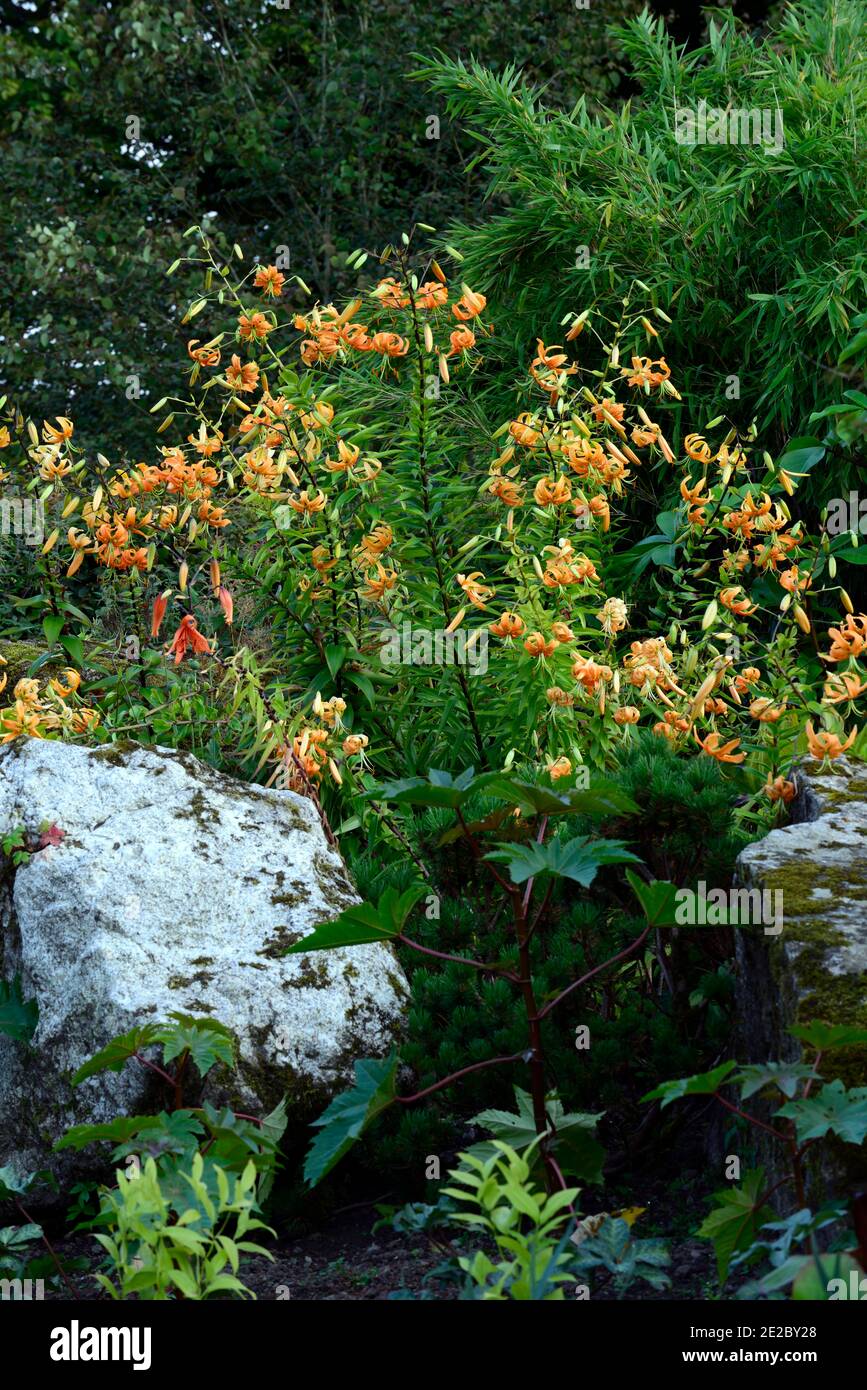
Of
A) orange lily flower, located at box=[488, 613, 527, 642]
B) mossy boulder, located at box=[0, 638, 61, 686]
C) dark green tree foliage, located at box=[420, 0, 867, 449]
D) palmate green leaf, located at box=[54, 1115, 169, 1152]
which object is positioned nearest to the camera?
palmate green leaf, located at box=[54, 1115, 169, 1152]

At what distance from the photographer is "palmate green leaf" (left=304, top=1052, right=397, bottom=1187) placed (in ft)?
7.13

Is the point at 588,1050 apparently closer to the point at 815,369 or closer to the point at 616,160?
the point at 815,369

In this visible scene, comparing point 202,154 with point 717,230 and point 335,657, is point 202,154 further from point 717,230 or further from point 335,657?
point 335,657

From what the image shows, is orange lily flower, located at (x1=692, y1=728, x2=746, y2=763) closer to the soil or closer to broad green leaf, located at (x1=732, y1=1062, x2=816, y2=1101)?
the soil

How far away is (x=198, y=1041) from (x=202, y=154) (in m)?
9.08

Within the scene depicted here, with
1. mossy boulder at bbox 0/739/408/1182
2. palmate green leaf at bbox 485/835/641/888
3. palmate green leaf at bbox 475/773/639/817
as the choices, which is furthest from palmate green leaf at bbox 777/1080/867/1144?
mossy boulder at bbox 0/739/408/1182

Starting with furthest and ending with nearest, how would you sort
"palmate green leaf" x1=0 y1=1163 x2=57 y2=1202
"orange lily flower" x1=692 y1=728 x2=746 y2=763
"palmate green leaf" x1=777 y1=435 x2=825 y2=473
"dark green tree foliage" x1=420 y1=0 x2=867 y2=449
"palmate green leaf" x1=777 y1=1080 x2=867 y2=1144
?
"dark green tree foliage" x1=420 y1=0 x2=867 y2=449, "palmate green leaf" x1=777 y1=435 x2=825 y2=473, "orange lily flower" x1=692 y1=728 x2=746 y2=763, "palmate green leaf" x1=0 y1=1163 x2=57 y2=1202, "palmate green leaf" x1=777 y1=1080 x2=867 y2=1144

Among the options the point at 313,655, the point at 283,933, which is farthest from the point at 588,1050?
the point at 313,655

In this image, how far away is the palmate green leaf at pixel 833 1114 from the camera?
71.8 inches

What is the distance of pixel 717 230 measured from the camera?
5875 millimetres

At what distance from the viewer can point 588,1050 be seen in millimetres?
2787

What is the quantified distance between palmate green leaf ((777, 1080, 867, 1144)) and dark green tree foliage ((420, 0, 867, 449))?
3599mm

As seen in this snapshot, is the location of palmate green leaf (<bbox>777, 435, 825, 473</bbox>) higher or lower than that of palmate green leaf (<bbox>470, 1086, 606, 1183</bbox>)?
higher

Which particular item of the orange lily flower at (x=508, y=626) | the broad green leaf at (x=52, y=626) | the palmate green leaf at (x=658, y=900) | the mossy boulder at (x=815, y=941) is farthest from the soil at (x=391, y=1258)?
the broad green leaf at (x=52, y=626)
